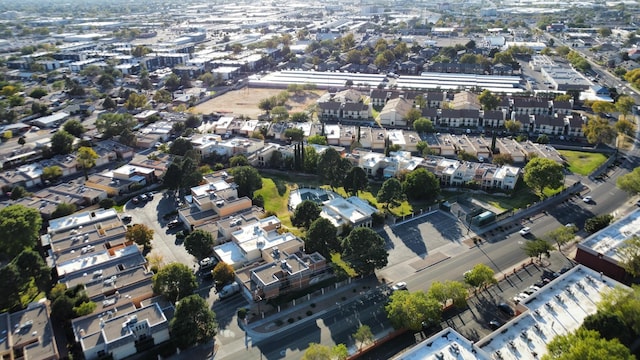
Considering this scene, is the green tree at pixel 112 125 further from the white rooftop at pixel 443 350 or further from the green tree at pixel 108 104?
the white rooftop at pixel 443 350

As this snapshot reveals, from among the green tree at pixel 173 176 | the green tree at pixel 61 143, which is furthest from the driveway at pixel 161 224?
the green tree at pixel 61 143

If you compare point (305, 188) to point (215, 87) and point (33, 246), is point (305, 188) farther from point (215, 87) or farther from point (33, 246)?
point (215, 87)

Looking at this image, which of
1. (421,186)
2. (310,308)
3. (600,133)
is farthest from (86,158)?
(600,133)

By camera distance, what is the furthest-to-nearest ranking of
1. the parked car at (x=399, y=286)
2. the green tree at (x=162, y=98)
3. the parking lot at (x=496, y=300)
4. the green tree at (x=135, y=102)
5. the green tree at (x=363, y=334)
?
the green tree at (x=162, y=98) < the green tree at (x=135, y=102) < the parked car at (x=399, y=286) < the parking lot at (x=496, y=300) < the green tree at (x=363, y=334)

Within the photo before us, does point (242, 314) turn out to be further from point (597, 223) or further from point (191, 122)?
point (191, 122)

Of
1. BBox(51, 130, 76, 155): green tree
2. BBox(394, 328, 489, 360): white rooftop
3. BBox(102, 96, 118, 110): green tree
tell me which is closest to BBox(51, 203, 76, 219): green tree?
BBox(51, 130, 76, 155): green tree

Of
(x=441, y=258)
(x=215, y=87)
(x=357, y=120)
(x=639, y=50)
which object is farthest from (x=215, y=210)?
(x=639, y=50)

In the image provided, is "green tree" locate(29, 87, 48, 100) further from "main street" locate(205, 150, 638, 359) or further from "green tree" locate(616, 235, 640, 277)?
"green tree" locate(616, 235, 640, 277)
